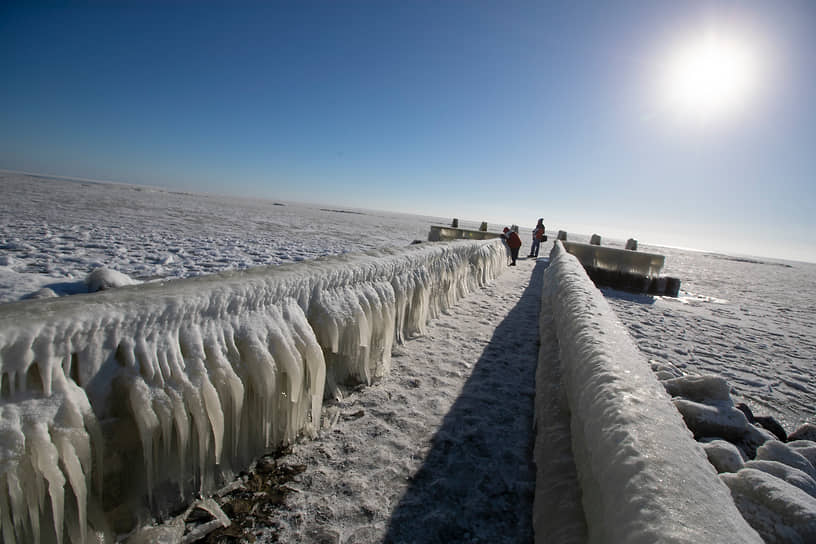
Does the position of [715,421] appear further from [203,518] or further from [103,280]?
[103,280]

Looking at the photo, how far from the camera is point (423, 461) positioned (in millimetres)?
2023

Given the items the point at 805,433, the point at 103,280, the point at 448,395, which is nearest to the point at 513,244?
the point at 805,433

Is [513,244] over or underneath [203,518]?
over

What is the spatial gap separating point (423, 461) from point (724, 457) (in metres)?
1.81

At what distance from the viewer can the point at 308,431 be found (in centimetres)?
214

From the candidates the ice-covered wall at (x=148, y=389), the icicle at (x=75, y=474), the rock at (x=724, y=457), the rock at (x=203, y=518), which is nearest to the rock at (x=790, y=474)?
the rock at (x=724, y=457)

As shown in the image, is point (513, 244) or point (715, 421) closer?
point (715, 421)

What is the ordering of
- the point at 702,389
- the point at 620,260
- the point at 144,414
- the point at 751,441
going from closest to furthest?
the point at 144,414 → the point at 751,441 → the point at 702,389 → the point at 620,260

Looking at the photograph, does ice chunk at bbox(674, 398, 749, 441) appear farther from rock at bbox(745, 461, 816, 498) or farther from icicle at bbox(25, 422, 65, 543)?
icicle at bbox(25, 422, 65, 543)

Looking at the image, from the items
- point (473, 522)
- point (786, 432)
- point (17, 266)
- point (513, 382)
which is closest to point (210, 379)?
point (473, 522)

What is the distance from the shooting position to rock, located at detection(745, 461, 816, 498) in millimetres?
1936

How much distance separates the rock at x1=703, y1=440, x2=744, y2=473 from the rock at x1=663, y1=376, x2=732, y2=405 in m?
1.04

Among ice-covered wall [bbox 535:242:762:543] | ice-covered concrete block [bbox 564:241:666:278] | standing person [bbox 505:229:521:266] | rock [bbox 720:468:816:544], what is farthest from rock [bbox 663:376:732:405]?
standing person [bbox 505:229:521:266]

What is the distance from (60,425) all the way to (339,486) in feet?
3.89
